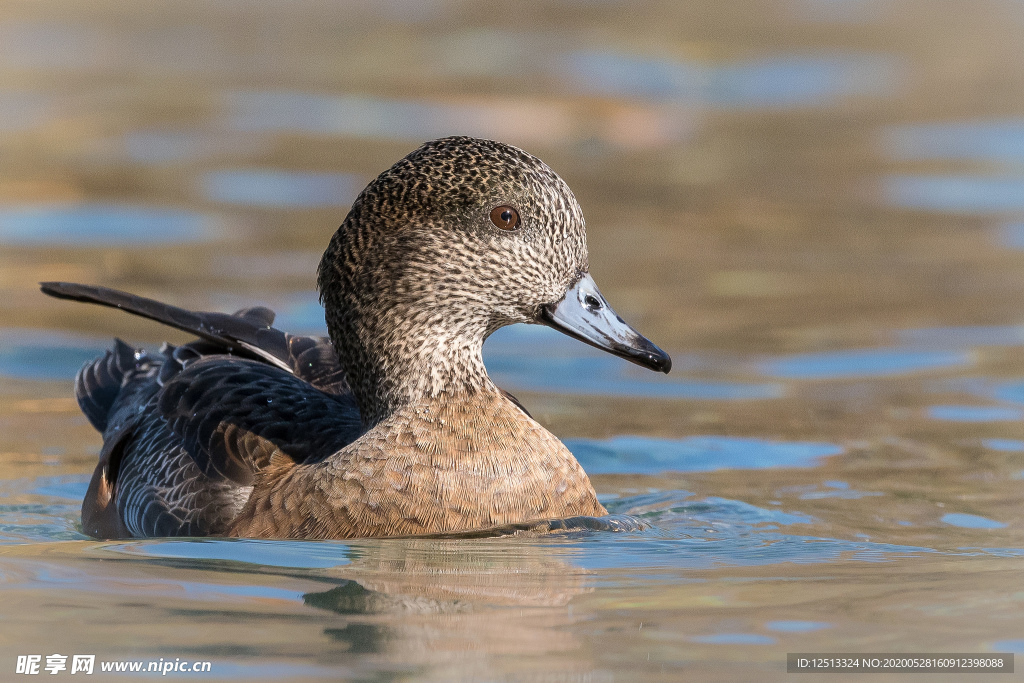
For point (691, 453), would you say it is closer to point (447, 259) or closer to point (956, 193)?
point (447, 259)

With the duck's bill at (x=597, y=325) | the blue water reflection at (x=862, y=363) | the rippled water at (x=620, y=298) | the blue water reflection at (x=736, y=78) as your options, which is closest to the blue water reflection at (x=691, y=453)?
the rippled water at (x=620, y=298)

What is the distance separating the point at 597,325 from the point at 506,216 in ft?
1.80

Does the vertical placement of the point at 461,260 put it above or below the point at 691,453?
above

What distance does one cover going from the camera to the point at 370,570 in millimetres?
5523

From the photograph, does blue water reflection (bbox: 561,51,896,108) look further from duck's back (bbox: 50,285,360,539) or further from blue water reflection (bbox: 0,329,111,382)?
duck's back (bbox: 50,285,360,539)

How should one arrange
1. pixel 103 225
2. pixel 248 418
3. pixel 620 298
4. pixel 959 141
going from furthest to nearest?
pixel 959 141
pixel 103 225
pixel 620 298
pixel 248 418

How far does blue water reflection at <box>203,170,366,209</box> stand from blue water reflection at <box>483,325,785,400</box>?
3.36 m

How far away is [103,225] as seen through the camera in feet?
40.7

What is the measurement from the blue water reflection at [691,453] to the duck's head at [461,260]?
1.76 meters

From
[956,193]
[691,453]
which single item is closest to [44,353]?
[691,453]

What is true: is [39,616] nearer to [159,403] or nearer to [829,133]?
[159,403]

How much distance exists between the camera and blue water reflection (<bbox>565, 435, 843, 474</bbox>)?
25.7 feet

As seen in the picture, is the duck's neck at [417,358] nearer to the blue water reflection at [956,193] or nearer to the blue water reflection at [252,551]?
the blue water reflection at [252,551]

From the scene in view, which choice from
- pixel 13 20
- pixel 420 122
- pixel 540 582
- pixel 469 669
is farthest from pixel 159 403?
pixel 13 20
